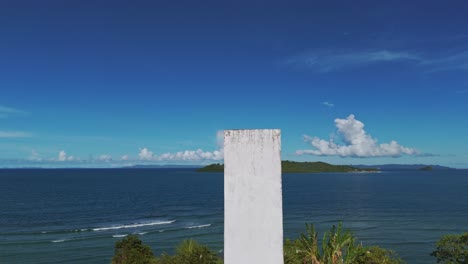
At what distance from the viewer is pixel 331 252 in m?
20.6

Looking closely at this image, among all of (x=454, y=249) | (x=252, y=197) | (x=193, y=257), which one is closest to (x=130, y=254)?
(x=193, y=257)

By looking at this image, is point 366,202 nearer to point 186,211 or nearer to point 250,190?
point 186,211

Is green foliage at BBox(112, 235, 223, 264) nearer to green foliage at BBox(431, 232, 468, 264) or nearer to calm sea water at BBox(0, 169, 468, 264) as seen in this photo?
green foliage at BBox(431, 232, 468, 264)

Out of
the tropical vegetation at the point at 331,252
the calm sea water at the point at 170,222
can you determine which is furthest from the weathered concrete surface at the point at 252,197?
the calm sea water at the point at 170,222

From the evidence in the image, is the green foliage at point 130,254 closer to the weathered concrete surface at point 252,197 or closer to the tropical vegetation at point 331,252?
the tropical vegetation at point 331,252

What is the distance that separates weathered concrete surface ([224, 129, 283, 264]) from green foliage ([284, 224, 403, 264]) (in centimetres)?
1516

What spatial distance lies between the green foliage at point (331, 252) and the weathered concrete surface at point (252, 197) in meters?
15.2

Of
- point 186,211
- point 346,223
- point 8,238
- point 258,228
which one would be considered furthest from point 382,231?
point 258,228

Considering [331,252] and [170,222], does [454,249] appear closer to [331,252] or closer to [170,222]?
[331,252]

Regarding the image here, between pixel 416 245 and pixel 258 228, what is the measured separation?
55935 millimetres

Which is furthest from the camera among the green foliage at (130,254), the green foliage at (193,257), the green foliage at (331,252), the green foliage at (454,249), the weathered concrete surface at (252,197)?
the green foliage at (130,254)

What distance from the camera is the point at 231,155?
205 inches

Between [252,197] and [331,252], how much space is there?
17.2 meters

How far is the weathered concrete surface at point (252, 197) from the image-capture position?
16.4 ft
